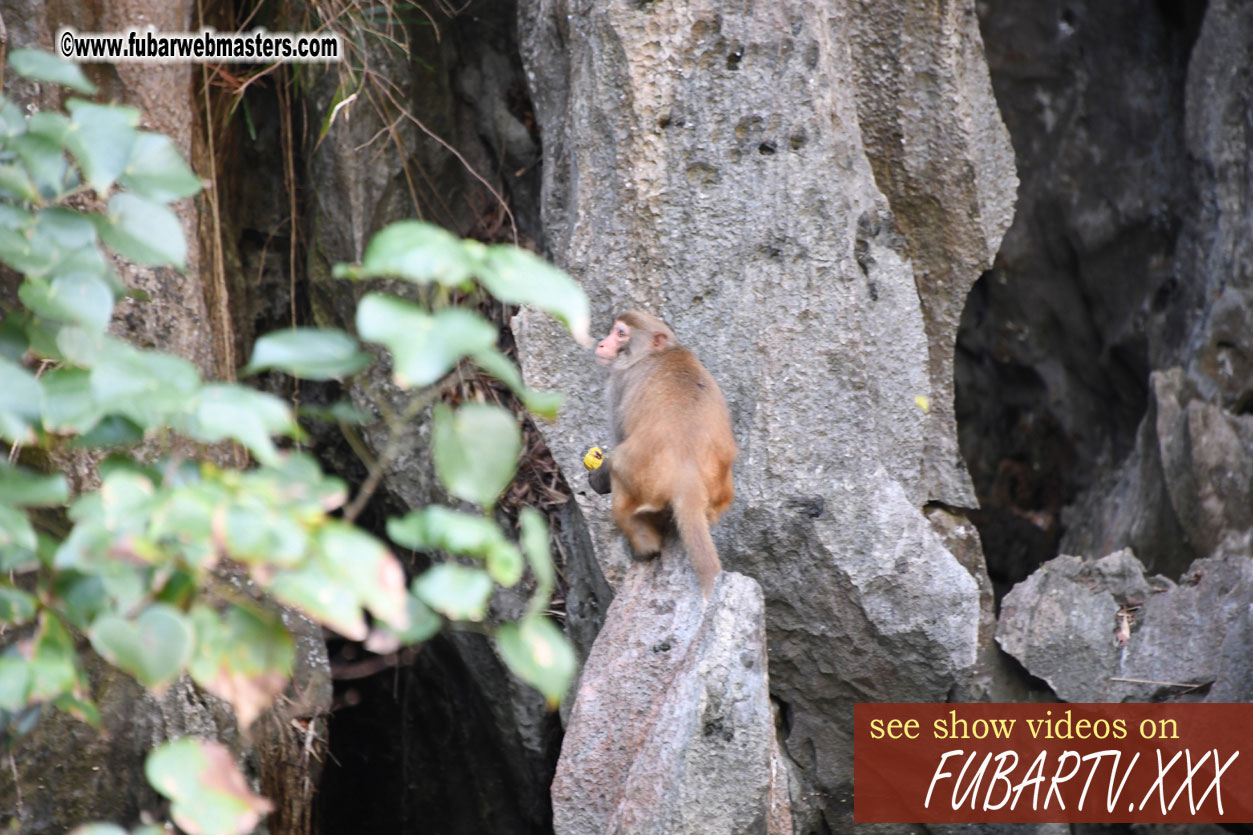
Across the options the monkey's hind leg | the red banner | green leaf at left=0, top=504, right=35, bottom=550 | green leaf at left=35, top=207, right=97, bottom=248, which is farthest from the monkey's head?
green leaf at left=0, top=504, right=35, bottom=550

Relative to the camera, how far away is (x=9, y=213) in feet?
5.92

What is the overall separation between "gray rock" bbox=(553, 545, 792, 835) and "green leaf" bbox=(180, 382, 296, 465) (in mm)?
1810

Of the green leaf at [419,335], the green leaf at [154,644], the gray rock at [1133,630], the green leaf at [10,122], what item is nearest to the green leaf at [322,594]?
the green leaf at [154,644]

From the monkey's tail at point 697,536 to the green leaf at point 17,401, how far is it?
2.02 metres

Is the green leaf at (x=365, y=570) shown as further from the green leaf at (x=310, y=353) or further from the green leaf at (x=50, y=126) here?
the green leaf at (x=50, y=126)

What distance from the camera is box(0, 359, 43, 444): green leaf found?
1614 millimetres

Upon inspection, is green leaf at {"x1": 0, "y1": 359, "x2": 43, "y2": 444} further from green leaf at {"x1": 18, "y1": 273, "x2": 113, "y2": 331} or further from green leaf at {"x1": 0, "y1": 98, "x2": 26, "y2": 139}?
green leaf at {"x1": 0, "y1": 98, "x2": 26, "y2": 139}

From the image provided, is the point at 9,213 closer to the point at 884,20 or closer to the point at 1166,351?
the point at 884,20

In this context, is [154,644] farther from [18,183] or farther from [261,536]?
[18,183]

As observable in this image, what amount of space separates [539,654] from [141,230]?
828mm

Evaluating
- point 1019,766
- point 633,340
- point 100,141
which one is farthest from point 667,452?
point 100,141

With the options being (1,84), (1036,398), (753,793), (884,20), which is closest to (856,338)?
(884,20)

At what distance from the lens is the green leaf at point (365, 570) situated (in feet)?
4.66

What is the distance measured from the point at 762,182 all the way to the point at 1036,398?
3571mm
